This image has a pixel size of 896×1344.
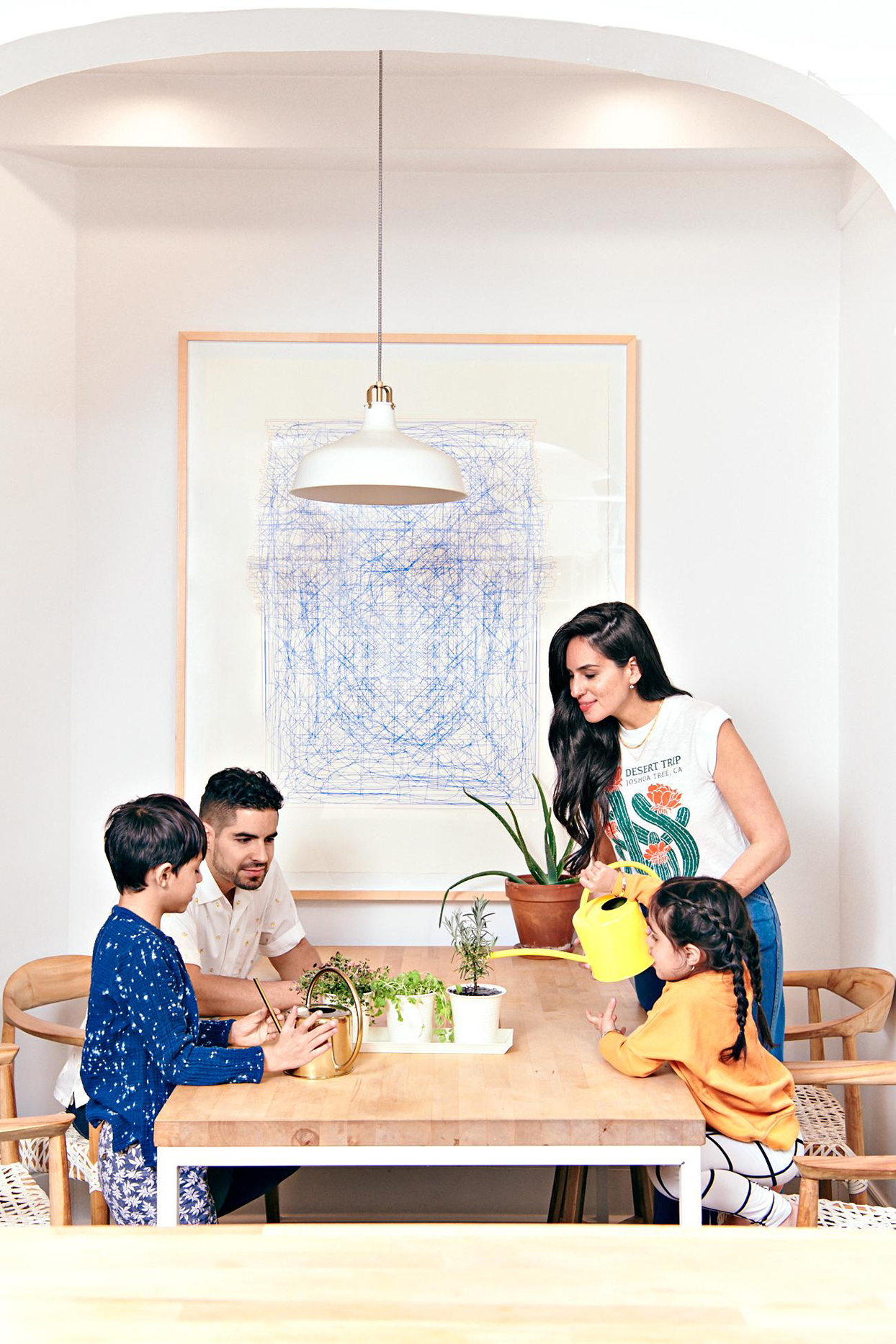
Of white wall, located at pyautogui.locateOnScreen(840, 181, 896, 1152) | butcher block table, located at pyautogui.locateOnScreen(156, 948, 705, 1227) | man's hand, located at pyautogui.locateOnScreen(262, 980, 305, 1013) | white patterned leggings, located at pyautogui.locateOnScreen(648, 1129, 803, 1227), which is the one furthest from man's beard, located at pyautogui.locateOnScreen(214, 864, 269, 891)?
white wall, located at pyautogui.locateOnScreen(840, 181, 896, 1152)

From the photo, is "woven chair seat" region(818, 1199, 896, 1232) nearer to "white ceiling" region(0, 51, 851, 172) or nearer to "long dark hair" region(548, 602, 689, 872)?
"long dark hair" region(548, 602, 689, 872)

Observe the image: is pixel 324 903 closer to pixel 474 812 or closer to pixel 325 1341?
pixel 474 812

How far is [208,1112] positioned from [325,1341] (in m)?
0.91

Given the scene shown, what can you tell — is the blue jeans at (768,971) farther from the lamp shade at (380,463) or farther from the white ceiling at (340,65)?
the white ceiling at (340,65)

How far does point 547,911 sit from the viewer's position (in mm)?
Result: 2861

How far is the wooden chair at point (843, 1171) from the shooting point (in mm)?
1782

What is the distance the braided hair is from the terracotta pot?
2.58ft

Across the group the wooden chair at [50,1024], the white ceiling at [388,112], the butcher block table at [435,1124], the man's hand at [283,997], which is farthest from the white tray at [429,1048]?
the white ceiling at [388,112]

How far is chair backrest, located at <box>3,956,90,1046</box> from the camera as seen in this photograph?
256 cm

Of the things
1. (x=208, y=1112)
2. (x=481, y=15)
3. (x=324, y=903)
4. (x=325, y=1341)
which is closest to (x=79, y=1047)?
(x=324, y=903)

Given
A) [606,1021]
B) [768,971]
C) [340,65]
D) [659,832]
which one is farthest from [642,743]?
[340,65]

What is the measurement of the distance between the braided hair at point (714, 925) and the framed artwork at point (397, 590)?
1.13 m

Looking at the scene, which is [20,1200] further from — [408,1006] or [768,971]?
[768,971]

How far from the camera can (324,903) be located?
10.5 ft
